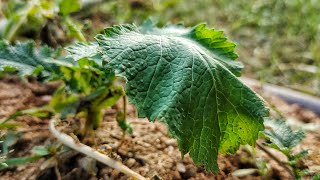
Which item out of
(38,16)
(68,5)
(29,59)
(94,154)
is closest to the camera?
(94,154)

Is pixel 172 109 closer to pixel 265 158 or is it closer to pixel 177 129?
pixel 177 129

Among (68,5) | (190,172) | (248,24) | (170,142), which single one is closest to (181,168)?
(190,172)

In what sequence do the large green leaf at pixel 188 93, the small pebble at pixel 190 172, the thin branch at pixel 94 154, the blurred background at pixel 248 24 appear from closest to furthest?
the large green leaf at pixel 188 93 → the thin branch at pixel 94 154 → the small pebble at pixel 190 172 → the blurred background at pixel 248 24

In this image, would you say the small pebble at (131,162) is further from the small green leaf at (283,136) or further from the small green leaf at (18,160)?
the small green leaf at (283,136)

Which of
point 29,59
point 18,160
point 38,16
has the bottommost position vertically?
point 18,160

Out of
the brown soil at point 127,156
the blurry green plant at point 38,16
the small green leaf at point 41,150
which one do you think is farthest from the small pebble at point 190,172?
the blurry green plant at point 38,16

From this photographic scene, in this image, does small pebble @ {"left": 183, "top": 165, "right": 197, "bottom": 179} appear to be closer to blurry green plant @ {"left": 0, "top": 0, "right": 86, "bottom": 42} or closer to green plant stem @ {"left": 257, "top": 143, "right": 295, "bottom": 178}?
green plant stem @ {"left": 257, "top": 143, "right": 295, "bottom": 178}

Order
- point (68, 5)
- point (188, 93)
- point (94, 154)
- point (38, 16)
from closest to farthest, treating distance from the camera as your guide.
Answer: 1. point (188, 93)
2. point (94, 154)
3. point (68, 5)
4. point (38, 16)

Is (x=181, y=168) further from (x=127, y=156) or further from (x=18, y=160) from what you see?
(x=18, y=160)
